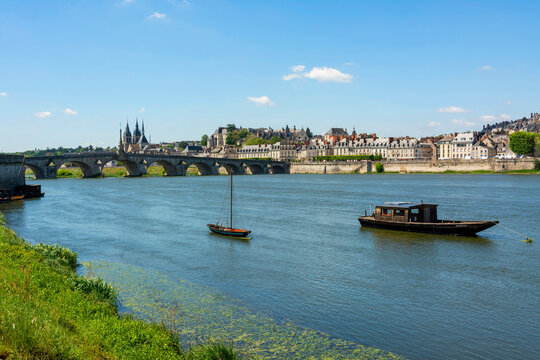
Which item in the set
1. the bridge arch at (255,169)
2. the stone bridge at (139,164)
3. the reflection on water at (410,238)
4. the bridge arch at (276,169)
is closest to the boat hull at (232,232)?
the reflection on water at (410,238)

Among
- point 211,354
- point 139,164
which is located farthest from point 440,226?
point 139,164

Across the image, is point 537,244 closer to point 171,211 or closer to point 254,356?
point 254,356

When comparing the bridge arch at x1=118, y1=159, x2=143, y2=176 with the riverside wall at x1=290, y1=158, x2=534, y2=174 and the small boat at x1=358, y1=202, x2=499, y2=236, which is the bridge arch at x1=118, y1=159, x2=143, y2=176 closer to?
the riverside wall at x1=290, y1=158, x2=534, y2=174

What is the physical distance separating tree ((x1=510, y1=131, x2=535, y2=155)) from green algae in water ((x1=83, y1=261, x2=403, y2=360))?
131 m

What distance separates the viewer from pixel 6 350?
26.6 feet

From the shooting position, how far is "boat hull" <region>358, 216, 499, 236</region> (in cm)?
3216

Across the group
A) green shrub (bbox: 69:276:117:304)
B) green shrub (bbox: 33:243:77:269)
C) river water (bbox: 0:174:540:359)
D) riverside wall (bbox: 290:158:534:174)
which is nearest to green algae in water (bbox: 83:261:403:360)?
river water (bbox: 0:174:540:359)

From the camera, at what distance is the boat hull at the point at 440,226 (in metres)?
32.2

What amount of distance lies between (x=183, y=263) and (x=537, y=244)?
22.4 m

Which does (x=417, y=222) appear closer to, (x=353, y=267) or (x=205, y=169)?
(x=353, y=267)

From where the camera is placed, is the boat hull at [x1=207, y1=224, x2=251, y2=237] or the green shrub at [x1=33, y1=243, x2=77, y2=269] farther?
the boat hull at [x1=207, y1=224, x2=251, y2=237]

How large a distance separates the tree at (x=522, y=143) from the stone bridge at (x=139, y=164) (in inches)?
2818

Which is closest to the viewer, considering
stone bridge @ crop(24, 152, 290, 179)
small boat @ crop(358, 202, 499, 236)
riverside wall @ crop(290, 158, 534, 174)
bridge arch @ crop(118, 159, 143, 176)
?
small boat @ crop(358, 202, 499, 236)

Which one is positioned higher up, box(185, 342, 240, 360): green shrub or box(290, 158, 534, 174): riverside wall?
box(290, 158, 534, 174): riverside wall
